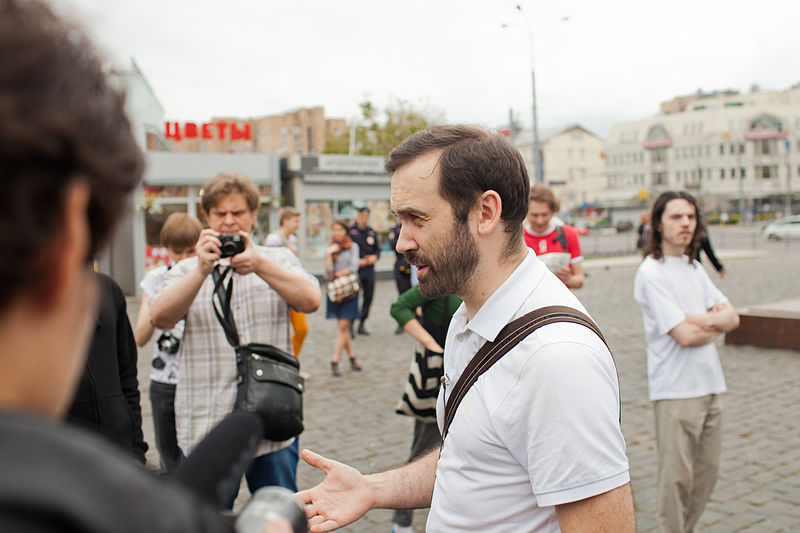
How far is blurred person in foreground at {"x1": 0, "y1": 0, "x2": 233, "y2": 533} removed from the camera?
0.54 metres

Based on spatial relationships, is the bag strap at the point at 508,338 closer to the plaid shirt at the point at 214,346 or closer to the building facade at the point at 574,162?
the plaid shirt at the point at 214,346

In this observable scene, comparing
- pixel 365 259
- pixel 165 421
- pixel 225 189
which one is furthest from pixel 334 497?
→ pixel 365 259

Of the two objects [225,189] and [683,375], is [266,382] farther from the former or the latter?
[683,375]

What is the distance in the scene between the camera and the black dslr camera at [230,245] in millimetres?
3328

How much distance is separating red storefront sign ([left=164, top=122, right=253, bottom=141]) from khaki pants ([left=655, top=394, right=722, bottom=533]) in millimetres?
23996

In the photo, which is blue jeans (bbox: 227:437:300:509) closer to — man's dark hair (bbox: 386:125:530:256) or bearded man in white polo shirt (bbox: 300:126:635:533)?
bearded man in white polo shirt (bbox: 300:126:635:533)

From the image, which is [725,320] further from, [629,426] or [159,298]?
[159,298]

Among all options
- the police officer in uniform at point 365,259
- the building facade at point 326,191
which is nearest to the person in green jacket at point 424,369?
the police officer in uniform at point 365,259

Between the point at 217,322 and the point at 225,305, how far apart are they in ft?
0.55

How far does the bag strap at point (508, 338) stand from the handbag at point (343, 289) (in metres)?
7.18

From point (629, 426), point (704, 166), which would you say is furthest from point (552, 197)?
point (704, 166)

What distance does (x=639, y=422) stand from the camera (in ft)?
21.2

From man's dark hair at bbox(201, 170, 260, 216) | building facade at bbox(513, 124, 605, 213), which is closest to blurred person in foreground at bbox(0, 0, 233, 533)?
man's dark hair at bbox(201, 170, 260, 216)

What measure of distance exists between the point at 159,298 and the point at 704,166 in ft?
349
